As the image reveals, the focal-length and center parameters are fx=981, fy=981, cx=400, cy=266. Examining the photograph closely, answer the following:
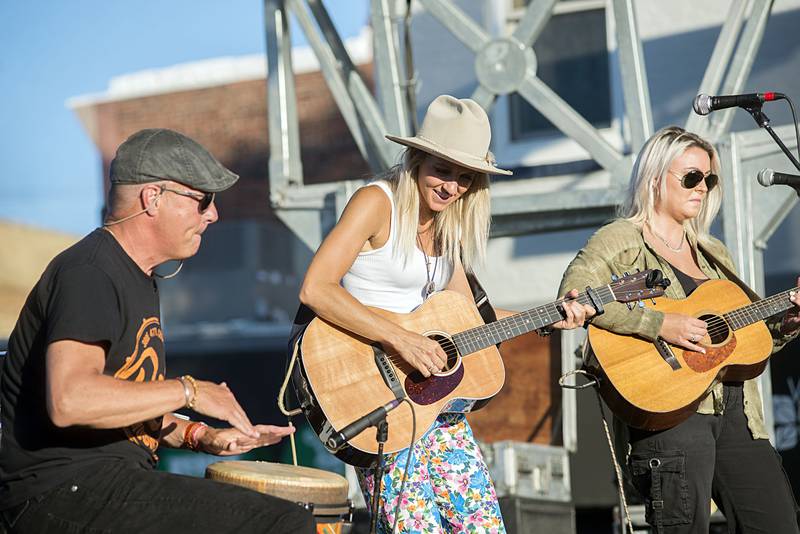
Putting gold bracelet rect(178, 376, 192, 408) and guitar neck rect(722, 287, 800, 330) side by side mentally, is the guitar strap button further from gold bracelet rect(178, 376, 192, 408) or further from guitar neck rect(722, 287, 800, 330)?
gold bracelet rect(178, 376, 192, 408)

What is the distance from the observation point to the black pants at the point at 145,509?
2.70 metres

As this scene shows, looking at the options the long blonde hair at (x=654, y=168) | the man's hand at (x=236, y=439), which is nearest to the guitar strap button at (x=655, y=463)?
the long blonde hair at (x=654, y=168)

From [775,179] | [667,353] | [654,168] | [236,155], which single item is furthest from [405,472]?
[236,155]

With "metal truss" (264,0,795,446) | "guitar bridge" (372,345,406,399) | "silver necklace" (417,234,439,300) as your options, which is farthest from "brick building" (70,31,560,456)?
"guitar bridge" (372,345,406,399)

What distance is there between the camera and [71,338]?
2660 millimetres

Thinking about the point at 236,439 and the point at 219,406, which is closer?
the point at 219,406

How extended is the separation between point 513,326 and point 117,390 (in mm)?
1860

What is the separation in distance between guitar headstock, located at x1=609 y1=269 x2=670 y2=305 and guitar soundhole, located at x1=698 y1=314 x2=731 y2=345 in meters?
0.29

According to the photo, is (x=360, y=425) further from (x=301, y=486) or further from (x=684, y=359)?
(x=684, y=359)

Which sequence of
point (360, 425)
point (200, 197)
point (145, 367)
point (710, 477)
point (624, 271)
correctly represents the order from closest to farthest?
1. point (145, 367)
2. point (200, 197)
3. point (360, 425)
4. point (710, 477)
5. point (624, 271)

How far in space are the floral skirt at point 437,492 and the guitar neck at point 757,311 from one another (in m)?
1.25

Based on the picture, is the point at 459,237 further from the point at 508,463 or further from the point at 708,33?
the point at 708,33

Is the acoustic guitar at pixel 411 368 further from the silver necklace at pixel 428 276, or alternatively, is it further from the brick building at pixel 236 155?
the brick building at pixel 236 155

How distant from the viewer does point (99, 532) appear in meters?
2.67
